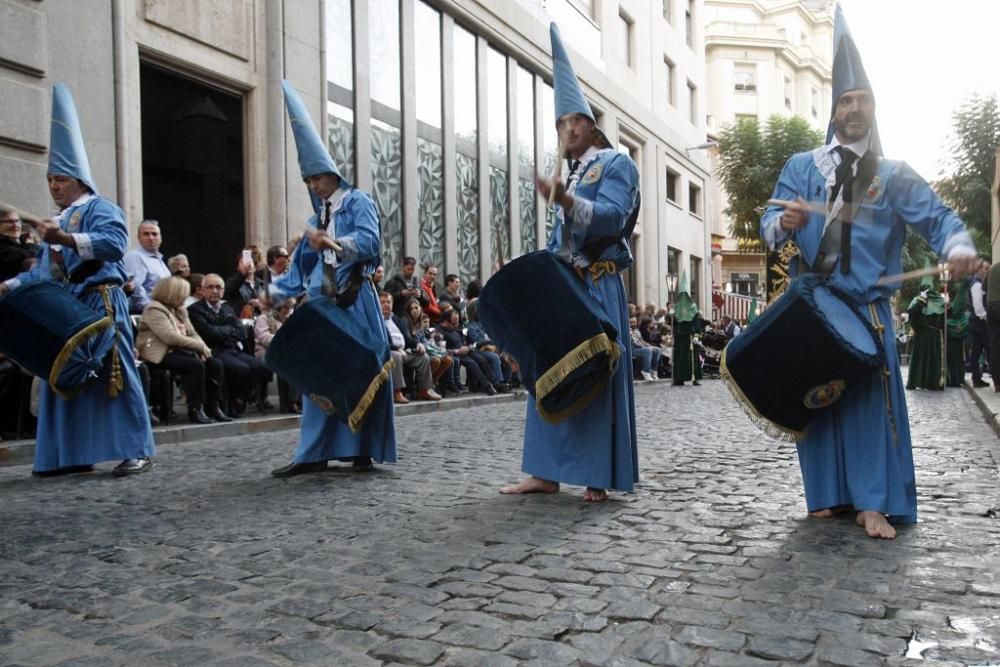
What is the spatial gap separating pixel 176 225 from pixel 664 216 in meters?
18.5

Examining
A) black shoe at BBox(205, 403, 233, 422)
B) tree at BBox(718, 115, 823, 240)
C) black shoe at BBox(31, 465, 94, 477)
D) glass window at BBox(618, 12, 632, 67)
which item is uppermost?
glass window at BBox(618, 12, 632, 67)

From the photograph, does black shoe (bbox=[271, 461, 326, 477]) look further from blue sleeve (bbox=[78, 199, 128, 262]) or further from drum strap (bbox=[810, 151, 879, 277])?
drum strap (bbox=[810, 151, 879, 277])

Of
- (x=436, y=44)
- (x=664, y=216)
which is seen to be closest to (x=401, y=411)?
(x=436, y=44)

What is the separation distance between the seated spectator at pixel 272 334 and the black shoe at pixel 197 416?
1.17m

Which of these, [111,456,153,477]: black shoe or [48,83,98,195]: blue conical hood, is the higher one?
[48,83,98,195]: blue conical hood

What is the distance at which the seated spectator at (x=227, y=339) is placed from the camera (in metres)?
9.60

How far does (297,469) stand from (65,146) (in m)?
2.57

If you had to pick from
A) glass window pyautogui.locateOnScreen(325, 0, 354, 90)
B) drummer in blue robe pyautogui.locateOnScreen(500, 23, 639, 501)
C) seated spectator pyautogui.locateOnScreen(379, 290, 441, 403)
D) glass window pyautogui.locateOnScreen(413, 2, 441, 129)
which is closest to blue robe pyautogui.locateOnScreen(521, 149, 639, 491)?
drummer in blue robe pyautogui.locateOnScreen(500, 23, 639, 501)

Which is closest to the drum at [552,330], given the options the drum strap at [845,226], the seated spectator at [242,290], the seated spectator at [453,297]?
the drum strap at [845,226]

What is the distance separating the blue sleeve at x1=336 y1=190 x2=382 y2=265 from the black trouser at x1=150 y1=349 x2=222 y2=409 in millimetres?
3599

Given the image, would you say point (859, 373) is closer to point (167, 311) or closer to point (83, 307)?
point (83, 307)

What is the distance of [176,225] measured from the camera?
17.0 meters

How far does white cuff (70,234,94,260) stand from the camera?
570 centimetres

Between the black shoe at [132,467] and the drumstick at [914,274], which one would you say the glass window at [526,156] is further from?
the drumstick at [914,274]
